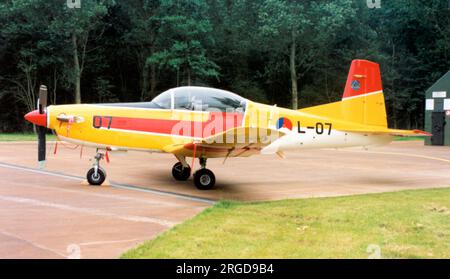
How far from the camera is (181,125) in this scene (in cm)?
1048

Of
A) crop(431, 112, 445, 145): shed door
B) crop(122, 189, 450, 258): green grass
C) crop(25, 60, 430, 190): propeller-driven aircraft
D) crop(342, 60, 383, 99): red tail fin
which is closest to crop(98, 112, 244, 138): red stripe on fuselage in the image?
crop(25, 60, 430, 190): propeller-driven aircraft

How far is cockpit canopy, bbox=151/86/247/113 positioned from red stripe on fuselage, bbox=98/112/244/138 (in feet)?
0.52

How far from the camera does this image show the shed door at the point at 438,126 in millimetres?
26625

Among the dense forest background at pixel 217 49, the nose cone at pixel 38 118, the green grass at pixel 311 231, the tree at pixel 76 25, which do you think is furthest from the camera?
the dense forest background at pixel 217 49

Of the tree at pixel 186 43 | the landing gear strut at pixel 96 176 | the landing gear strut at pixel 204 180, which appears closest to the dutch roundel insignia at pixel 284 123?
the landing gear strut at pixel 204 180

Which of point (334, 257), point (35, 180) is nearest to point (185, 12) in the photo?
point (35, 180)

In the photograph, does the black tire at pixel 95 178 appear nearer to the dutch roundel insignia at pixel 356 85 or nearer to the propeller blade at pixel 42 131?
the propeller blade at pixel 42 131

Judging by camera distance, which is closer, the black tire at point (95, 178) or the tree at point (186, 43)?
the black tire at point (95, 178)

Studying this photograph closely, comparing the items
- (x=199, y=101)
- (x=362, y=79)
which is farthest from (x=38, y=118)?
(x=362, y=79)

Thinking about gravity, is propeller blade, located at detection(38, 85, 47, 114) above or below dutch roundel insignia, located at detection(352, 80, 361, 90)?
below

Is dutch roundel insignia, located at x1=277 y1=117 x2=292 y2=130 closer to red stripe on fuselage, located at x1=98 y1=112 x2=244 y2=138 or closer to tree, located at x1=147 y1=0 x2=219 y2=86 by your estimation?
red stripe on fuselage, located at x1=98 y1=112 x2=244 y2=138

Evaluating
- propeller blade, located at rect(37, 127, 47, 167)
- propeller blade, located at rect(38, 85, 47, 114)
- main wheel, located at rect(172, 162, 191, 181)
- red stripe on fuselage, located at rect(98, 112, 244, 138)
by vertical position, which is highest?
propeller blade, located at rect(38, 85, 47, 114)

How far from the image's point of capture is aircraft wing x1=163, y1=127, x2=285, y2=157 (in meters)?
8.71
